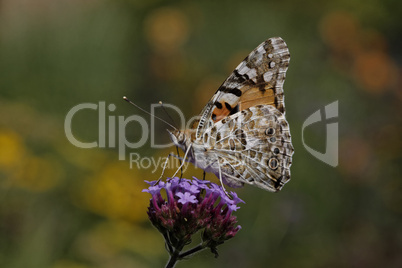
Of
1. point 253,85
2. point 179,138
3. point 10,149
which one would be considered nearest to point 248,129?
point 253,85

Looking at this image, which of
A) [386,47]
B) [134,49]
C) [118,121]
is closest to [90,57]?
[134,49]

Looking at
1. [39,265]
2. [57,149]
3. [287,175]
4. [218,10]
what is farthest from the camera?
[218,10]

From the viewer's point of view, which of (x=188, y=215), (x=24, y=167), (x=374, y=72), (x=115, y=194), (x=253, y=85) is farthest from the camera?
(x=374, y=72)

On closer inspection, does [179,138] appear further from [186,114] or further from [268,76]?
[186,114]

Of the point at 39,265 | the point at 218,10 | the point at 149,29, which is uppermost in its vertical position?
the point at 218,10

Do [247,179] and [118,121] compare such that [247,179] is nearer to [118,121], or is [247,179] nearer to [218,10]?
[118,121]

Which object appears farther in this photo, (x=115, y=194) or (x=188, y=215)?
(x=115, y=194)

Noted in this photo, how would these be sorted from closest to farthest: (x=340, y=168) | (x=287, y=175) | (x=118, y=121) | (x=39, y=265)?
(x=287, y=175)
(x=39, y=265)
(x=340, y=168)
(x=118, y=121)

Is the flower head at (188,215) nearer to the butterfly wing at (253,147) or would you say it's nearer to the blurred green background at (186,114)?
the butterfly wing at (253,147)
